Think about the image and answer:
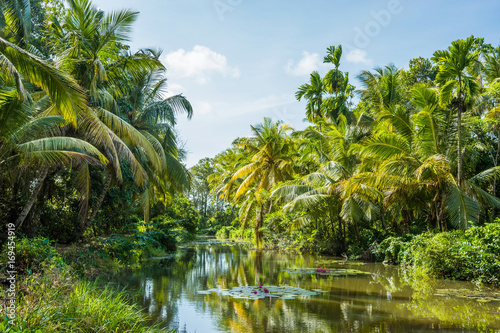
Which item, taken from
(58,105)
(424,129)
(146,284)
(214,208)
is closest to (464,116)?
(424,129)

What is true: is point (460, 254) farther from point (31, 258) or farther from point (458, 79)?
point (31, 258)

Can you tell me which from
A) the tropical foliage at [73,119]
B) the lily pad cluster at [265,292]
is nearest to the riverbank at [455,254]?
the lily pad cluster at [265,292]

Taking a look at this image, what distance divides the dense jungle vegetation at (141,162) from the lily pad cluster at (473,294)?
1.04 m

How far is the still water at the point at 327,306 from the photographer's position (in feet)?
18.7

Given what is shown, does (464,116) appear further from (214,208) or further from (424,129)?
(214,208)

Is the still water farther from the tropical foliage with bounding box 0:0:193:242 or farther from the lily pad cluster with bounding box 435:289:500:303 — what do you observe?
the tropical foliage with bounding box 0:0:193:242

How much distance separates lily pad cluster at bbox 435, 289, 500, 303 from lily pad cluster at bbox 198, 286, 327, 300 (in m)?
2.63

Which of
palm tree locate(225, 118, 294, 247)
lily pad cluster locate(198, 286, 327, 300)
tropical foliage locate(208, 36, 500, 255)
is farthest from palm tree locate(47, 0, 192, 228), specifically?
palm tree locate(225, 118, 294, 247)

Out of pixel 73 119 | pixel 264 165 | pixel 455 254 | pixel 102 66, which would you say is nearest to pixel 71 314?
pixel 73 119

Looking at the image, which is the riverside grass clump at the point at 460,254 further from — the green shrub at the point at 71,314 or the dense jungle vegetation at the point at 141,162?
the green shrub at the point at 71,314

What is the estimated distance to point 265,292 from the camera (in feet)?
27.6

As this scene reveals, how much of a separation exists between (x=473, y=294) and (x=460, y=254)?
197 centimetres

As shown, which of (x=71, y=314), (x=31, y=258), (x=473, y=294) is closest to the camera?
(x=71, y=314)

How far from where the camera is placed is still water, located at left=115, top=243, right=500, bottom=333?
571 cm
